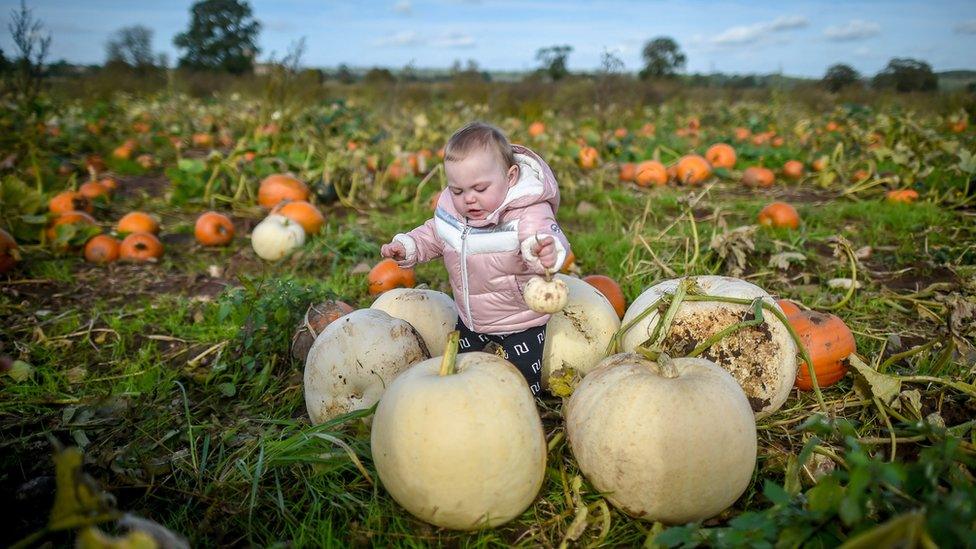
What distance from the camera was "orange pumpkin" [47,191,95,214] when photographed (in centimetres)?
571

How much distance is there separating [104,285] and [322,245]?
172 cm

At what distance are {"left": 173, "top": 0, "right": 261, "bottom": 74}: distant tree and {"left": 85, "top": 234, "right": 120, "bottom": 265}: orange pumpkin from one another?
44.3 metres

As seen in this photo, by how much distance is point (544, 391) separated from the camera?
2.91 m

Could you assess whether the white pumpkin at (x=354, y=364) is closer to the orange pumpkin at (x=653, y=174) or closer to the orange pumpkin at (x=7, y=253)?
the orange pumpkin at (x=7, y=253)

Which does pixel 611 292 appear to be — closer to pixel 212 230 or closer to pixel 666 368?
pixel 666 368

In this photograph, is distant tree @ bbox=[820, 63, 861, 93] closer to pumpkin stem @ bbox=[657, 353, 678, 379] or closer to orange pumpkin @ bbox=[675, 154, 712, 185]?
orange pumpkin @ bbox=[675, 154, 712, 185]

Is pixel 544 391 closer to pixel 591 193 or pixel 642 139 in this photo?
pixel 591 193

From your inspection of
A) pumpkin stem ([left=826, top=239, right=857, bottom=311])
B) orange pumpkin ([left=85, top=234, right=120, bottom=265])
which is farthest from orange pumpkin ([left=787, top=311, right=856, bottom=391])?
orange pumpkin ([left=85, top=234, right=120, bottom=265])

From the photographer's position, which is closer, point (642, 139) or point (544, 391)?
point (544, 391)

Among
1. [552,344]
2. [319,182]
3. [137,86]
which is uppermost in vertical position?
[137,86]

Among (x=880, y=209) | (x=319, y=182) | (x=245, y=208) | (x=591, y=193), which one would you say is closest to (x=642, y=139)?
(x=591, y=193)

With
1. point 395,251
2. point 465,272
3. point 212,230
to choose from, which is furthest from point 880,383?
point 212,230

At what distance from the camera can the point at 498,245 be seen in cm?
251

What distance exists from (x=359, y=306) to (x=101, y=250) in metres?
2.81
